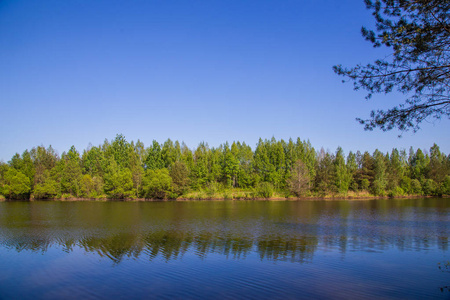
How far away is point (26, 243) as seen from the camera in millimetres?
19203

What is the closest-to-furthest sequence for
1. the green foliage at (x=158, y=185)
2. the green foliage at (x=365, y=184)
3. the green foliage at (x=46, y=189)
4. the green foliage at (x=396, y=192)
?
the green foliage at (x=158, y=185) → the green foliage at (x=46, y=189) → the green foliage at (x=365, y=184) → the green foliage at (x=396, y=192)

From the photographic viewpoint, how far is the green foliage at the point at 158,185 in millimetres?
70250

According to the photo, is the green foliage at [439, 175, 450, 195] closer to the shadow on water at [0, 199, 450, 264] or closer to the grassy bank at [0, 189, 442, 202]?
the grassy bank at [0, 189, 442, 202]

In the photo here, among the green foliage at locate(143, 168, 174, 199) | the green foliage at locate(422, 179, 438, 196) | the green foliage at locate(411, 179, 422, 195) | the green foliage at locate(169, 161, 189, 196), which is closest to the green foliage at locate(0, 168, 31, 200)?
the green foliage at locate(143, 168, 174, 199)

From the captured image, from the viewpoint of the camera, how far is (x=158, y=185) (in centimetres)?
7000

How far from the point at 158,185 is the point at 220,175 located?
2239 centimetres

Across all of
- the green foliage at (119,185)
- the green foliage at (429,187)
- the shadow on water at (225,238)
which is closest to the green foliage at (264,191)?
the green foliage at (119,185)

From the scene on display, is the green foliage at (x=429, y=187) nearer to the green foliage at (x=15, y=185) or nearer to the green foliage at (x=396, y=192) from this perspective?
the green foliage at (x=396, y=192)

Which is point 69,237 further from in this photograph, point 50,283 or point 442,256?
point 442,256

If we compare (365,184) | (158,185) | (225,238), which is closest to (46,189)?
(158,185)

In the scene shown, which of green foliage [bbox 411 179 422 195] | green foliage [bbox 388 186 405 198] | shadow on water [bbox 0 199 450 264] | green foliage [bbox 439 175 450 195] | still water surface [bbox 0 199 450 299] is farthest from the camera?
green foliage [bbox 411 179 422 195]

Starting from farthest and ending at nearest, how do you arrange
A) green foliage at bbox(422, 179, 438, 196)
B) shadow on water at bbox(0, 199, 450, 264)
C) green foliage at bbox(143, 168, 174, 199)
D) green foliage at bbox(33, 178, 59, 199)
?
green foliage at bbox(422, 179, 438, 196) < green foliage at bbox(33, 178, 59, 199) < green foliage at bbox(143, 168, 174, 199) < shadow on water at bbox(0, 199, 450, 264)

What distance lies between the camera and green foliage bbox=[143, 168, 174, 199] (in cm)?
7025

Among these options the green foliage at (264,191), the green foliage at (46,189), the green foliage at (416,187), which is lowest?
the green foliage at (46,189)
